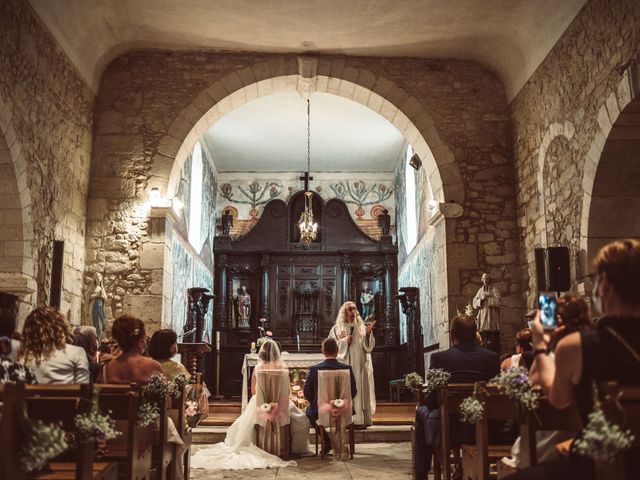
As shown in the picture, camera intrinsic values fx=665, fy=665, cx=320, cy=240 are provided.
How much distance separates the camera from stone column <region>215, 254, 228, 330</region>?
665 inches

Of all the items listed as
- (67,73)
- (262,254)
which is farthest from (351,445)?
(262,254)

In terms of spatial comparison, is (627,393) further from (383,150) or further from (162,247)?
(383,150)

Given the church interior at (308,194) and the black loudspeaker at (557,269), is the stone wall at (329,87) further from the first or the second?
the black loudspeaker at (557,269)

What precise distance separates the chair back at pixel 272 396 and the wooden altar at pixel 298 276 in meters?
9.04

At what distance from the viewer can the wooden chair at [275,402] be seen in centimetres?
750

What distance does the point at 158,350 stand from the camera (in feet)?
18.0

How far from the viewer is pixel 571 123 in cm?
824

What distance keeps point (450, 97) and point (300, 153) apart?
22.5 ft

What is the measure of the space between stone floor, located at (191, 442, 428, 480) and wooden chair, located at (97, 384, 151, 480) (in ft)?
7.23

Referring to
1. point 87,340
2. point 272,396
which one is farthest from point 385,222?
point 87,340

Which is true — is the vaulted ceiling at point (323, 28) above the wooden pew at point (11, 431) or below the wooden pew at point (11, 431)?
above

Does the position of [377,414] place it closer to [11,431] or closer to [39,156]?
[39,156]

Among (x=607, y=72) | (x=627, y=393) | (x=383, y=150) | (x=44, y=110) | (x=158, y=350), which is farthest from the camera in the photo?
(x=383, y=150)

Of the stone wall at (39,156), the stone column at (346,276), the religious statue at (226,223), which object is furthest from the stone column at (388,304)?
the stone wall at (39,156)
